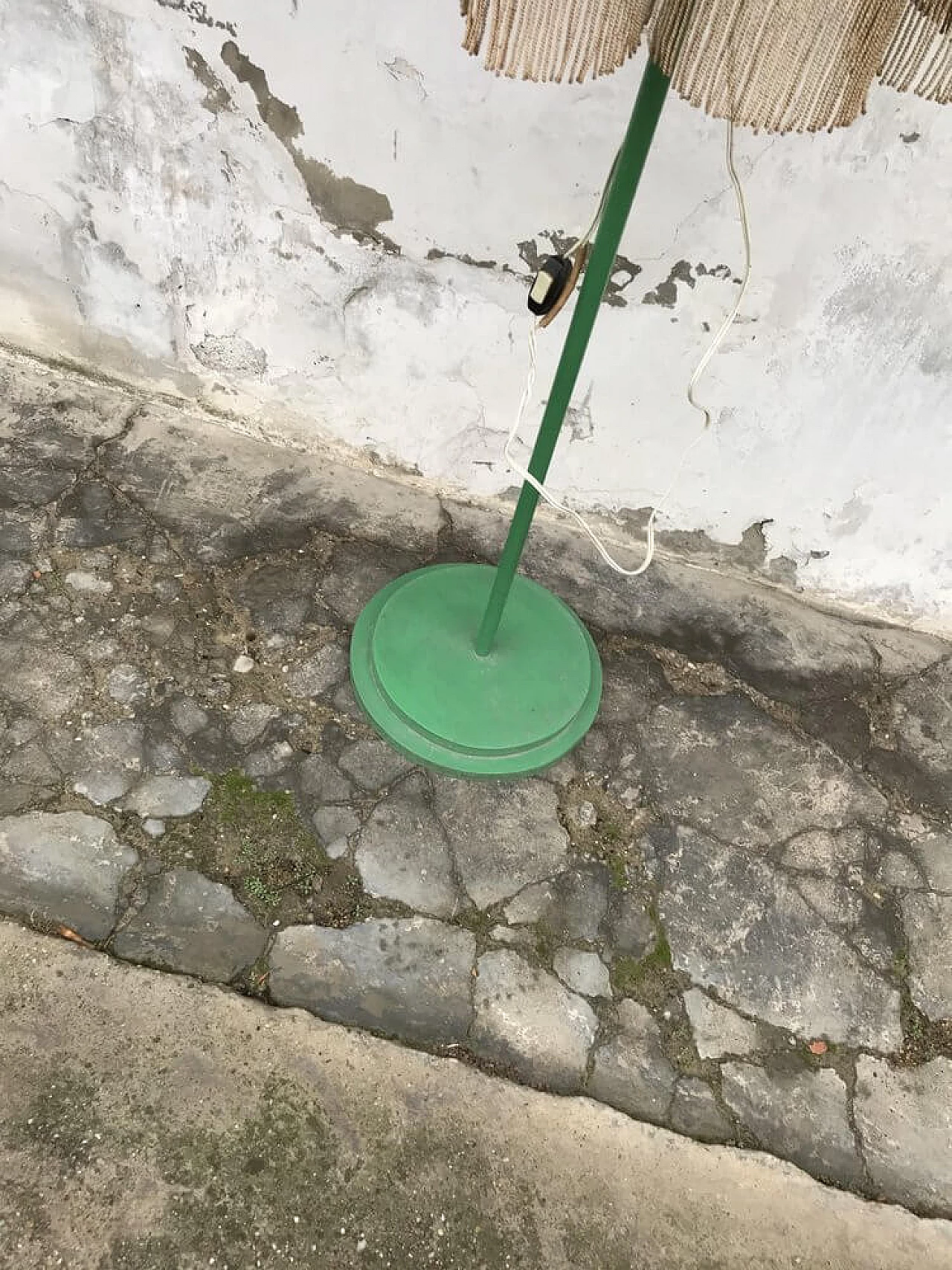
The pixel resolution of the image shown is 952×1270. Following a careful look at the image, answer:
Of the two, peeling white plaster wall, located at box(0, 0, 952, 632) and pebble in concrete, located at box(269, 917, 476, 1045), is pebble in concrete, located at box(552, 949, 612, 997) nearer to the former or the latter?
pebble in concrete, located at box(269, 917, 476, 1045)

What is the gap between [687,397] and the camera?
85.9 inches

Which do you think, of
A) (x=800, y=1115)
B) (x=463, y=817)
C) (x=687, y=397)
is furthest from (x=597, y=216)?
(x=800, y=1115)

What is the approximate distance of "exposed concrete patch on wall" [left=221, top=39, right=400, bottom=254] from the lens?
1913 mm

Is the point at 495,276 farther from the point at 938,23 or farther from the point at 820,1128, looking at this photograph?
the point at 820,1128

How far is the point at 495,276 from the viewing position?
2088 mm

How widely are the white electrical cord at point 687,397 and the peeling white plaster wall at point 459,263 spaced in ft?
0.19

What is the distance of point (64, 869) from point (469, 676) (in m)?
1.00

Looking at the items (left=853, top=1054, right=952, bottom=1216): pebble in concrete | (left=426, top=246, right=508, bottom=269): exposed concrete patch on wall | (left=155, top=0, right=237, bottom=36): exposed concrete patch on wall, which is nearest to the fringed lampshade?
(left=426, top=246, right=508, bottom=269): exposed concrete patch on wall

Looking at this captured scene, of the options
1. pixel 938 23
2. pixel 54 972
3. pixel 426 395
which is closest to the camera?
pixel 938 23

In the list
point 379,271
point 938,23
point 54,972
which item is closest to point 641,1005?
point 54,972

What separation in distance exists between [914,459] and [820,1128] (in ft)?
5.31

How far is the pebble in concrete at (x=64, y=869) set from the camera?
5.65 feet

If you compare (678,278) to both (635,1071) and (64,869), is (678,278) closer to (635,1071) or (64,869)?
(635,1071)

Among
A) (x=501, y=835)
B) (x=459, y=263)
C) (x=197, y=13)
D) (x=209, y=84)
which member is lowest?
(x=501, y=835)
